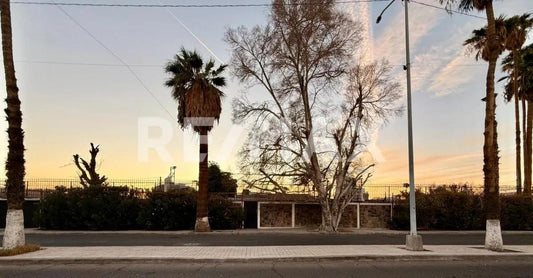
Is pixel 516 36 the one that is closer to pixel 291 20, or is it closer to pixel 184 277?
pixel 291 20

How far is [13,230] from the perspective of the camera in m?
13.7

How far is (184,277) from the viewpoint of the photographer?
9.99 metres

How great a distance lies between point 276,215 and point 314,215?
8.44 feet

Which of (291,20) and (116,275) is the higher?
(291,20)

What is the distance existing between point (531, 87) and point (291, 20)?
64.8 feet

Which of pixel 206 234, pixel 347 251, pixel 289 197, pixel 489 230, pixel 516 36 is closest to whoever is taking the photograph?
pixel 347 251

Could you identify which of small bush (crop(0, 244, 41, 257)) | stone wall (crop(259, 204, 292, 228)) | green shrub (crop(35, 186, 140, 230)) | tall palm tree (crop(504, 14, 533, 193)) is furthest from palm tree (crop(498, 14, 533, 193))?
small bush (crop(0, 244, 41, 257))

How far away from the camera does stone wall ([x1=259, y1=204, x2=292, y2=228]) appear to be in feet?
89.7

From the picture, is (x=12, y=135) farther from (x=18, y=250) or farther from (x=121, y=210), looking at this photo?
(x=121, y=210)

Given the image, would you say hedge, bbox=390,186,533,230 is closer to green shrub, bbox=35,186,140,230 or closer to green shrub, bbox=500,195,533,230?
green shrub, bbox=500,195,533,230

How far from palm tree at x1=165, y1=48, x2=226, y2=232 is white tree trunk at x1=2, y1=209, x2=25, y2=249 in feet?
34.4

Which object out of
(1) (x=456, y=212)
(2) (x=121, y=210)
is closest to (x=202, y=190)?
(2) (x=121, y=210)

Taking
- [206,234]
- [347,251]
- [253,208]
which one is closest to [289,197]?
[253,208]

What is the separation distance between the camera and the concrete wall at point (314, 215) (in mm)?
27484
